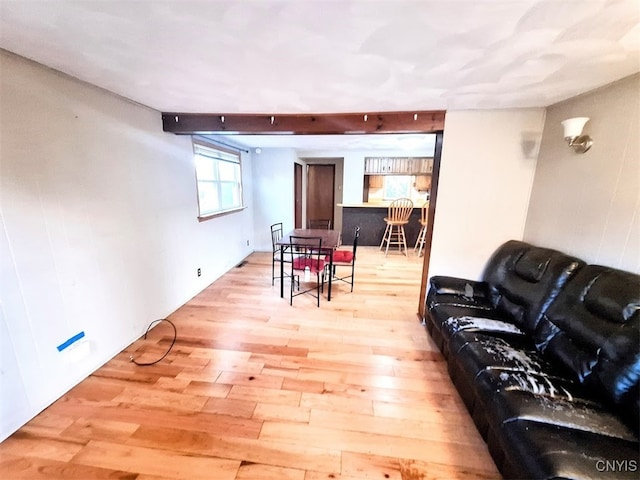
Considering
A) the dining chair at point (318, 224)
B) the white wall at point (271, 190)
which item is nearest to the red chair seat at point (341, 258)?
the dining chair at point (318, 224)

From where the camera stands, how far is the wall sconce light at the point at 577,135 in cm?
176

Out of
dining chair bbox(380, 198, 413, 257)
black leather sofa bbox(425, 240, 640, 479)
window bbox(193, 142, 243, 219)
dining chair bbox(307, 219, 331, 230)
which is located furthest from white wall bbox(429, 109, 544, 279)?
window bbox(193, 142, 243, 219)

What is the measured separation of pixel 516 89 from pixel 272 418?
2750mm

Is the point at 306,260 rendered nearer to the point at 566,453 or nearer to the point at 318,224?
the point at 318,224

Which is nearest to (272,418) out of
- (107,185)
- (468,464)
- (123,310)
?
(468,464)

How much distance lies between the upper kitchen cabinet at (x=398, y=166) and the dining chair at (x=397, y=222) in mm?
1539

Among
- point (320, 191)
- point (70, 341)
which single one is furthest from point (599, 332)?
point (320, 191)

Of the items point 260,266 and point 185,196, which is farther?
point 260,266

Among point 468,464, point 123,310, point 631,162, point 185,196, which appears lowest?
point 468,464

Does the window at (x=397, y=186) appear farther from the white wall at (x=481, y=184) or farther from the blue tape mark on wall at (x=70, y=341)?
the blue tape mark on wall at (x=70, y=341)

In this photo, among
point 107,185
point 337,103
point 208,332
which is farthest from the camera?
point 208,332

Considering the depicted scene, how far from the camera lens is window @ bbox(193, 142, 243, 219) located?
3.51m

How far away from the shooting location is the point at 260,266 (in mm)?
4543

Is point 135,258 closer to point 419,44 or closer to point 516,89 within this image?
point 419,44
